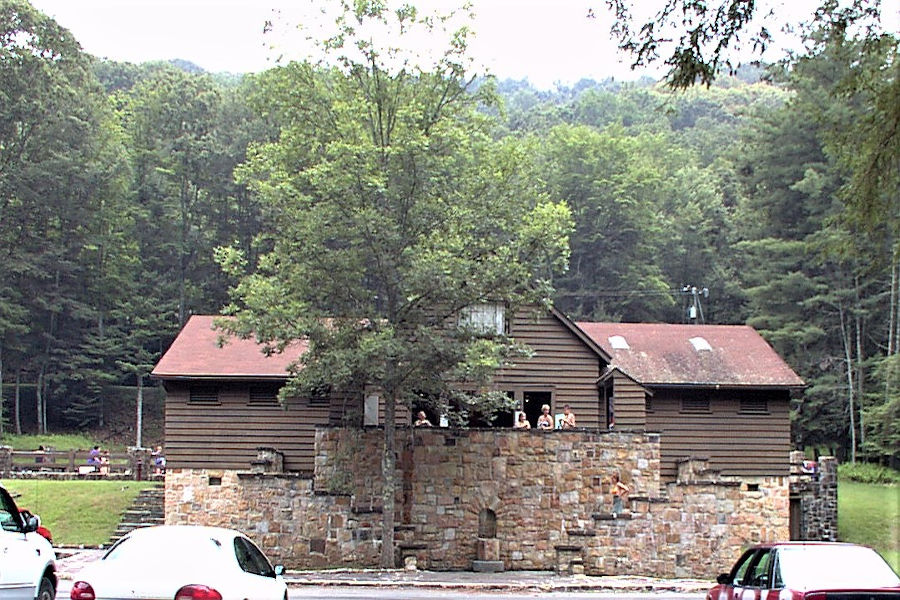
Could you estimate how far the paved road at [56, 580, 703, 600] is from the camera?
19.9m

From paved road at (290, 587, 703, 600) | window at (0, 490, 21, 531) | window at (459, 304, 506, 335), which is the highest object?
window at (459, 304, 506, 335)

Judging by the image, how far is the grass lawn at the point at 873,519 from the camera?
3269 cm

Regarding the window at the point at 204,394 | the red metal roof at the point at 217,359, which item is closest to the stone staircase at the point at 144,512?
the window at the point at 204,394

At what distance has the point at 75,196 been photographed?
56094mm

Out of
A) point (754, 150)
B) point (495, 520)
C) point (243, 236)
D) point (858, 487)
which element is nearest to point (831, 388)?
point (858, 487)

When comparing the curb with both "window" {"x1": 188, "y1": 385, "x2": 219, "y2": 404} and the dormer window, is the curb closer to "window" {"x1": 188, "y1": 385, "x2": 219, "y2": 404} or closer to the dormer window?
"window" {"x1": 188, "y1": 385, "x2": 219, "y2": 404}

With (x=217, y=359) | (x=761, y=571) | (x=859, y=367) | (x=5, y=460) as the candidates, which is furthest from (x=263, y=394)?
(x=859, y=367)

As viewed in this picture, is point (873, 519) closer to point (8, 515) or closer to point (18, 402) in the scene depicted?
point (8, 515)

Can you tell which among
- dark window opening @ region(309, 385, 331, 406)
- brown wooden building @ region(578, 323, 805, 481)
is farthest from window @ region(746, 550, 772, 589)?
brown wooden building @ region(578, 323, 805, 481)

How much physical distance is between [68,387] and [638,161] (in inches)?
1477

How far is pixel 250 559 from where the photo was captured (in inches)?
497

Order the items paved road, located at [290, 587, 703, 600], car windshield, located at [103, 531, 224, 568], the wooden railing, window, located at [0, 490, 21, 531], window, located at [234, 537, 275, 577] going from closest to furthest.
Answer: car windshield, located at [103, 531, 224, 568], window, located at [234, 537, 275, 577], window, located at [0, 490, 21, 531], paved road, located at [290, 587, 703, 600], the wooden railing

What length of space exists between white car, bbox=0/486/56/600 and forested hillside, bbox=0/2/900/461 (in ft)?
100

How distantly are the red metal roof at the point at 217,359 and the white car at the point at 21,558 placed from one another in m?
16.6
